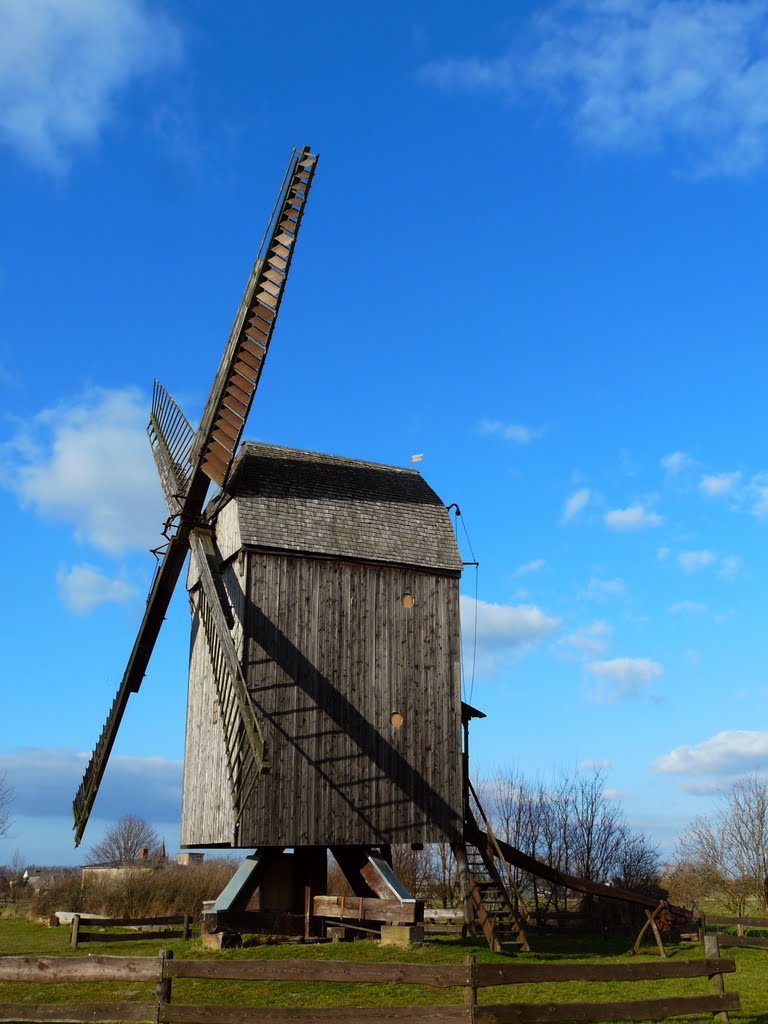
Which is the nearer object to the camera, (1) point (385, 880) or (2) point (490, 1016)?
(2) point (490, 1016)

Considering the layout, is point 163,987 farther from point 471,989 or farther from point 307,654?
point 307,654

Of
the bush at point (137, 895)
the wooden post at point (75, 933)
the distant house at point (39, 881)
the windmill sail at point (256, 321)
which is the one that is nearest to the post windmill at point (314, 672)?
the windmill sail at point (256, 321)

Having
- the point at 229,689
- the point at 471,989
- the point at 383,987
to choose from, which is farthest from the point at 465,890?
the point at 471,989

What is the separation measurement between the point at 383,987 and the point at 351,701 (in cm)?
567

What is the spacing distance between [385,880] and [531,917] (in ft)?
30.6

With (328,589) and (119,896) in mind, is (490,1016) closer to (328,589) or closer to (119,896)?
(328,589)

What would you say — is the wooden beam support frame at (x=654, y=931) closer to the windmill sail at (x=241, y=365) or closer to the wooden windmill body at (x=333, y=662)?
the wooden windmill body at (x=333, y=662)

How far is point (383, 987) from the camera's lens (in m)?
13.9

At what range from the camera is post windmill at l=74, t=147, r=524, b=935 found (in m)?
17.6

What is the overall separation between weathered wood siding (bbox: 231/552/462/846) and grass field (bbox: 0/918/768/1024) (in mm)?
2073

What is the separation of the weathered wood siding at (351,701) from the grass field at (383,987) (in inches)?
81.6

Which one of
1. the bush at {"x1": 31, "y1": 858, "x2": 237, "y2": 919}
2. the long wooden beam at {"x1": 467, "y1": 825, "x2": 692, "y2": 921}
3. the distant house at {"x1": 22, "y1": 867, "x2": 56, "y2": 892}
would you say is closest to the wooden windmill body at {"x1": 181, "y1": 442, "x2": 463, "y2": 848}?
the long wooden beam at {"x1": 467, "y1": 825, "x2": 692, "y2": 921}

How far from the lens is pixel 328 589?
1892 cm

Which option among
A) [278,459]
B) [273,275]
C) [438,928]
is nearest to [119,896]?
[438,928]
